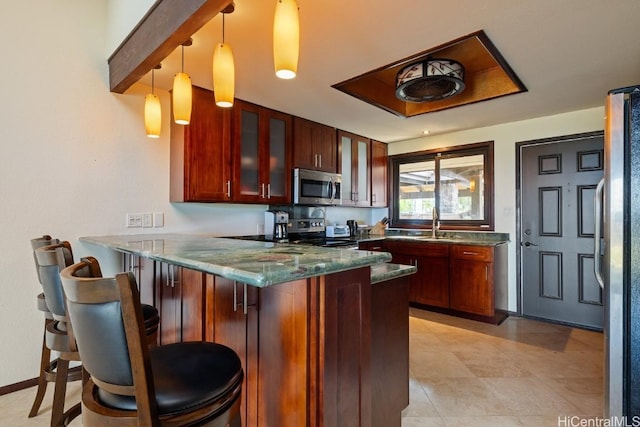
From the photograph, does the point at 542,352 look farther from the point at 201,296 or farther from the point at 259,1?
the point at 259,1

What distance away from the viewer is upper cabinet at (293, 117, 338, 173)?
3621 millimetres

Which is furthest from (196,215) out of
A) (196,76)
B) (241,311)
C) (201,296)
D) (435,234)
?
(435,234)

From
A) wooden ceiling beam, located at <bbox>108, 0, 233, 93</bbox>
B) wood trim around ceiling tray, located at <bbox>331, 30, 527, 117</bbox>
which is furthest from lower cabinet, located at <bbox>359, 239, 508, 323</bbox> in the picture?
wooden ceiling beam, located at <bbox>108, 0, 233, 93</bbox>

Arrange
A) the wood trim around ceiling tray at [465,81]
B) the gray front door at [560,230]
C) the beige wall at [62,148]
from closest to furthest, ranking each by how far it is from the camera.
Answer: the beige wall at [62,148] → the wood trim around ceiling tray at [465,81] → the gray front door at [560,230]

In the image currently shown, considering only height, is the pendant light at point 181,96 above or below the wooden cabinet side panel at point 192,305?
above

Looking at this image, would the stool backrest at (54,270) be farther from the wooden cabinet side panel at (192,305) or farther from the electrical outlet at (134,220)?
the electrical outlet at (134,220)

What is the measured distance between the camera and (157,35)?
173 centimetres

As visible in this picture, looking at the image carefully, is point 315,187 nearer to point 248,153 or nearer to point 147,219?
point 248,153

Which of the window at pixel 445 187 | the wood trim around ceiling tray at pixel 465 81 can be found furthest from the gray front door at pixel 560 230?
the wood trim around ceiling tray at pixel 465 81

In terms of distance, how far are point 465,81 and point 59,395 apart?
368cm

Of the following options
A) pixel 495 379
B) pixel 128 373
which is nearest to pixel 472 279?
pixel 495 379

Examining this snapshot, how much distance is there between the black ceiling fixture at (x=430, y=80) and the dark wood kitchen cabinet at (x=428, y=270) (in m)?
1.85

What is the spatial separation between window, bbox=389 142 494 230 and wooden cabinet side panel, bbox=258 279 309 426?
3.54 m

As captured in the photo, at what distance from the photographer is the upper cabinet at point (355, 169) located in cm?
423
